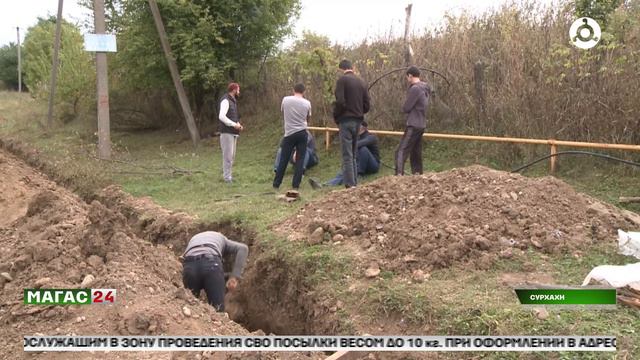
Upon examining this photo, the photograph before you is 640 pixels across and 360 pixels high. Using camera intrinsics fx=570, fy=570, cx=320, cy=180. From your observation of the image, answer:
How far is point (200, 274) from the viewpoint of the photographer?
5.47 m

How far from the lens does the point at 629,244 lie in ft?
17.6

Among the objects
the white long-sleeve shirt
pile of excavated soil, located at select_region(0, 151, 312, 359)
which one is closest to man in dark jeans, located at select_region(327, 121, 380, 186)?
the white long-sleeve shirt

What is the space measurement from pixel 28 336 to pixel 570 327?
3892 millimetres

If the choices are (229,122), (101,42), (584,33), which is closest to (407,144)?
(229,122)

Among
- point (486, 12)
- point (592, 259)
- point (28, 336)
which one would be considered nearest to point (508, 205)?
point (592, 259)

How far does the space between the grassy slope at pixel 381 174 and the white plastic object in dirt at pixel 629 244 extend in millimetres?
81

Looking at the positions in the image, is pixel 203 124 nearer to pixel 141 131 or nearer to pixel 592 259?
pixel 141 131

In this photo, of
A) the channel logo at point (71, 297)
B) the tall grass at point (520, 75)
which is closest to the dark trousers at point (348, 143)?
the tall grass at point (520, 75)

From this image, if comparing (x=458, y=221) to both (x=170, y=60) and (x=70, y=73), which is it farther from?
(x=70, y=73)

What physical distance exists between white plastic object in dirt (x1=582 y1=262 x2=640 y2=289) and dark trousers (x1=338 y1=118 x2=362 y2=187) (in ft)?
15.8

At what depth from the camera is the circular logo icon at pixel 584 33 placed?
9.52m

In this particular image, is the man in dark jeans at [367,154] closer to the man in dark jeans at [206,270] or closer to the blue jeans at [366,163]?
the blue jeans at [366,163]

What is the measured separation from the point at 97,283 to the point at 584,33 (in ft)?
28.9

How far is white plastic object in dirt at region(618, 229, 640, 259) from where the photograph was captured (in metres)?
5.32
